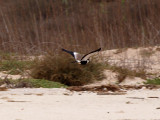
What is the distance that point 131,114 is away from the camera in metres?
4.03

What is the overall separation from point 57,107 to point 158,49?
8141mm

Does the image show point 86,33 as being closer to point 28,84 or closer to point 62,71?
point 62,71

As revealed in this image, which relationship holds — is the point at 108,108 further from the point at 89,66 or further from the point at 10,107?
the point at 89,66

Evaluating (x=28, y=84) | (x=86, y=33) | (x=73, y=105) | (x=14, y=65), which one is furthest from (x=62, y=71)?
(x=86, y=33)

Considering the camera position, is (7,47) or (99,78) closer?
(99,78)

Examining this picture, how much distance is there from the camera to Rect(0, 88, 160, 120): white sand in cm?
386

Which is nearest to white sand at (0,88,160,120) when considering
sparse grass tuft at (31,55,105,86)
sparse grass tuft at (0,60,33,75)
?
sparse grass tuft at (31,55,105,86)

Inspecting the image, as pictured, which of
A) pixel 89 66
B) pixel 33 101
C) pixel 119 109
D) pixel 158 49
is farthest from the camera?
pixel 158 49

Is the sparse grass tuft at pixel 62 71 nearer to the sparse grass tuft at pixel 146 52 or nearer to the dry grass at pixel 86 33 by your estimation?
the dry grass at pixel 86 33

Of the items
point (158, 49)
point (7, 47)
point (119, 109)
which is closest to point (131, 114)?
point (119, 109)

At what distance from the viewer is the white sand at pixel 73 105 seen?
386 cm

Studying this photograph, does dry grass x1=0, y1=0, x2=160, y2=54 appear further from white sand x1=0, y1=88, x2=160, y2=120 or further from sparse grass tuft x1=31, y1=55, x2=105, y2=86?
white sand x1=0, y1=88, x2=160, y2=120

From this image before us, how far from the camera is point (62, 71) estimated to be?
24.7 feet

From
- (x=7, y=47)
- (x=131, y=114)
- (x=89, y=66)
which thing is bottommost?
(x=131, y=114)
